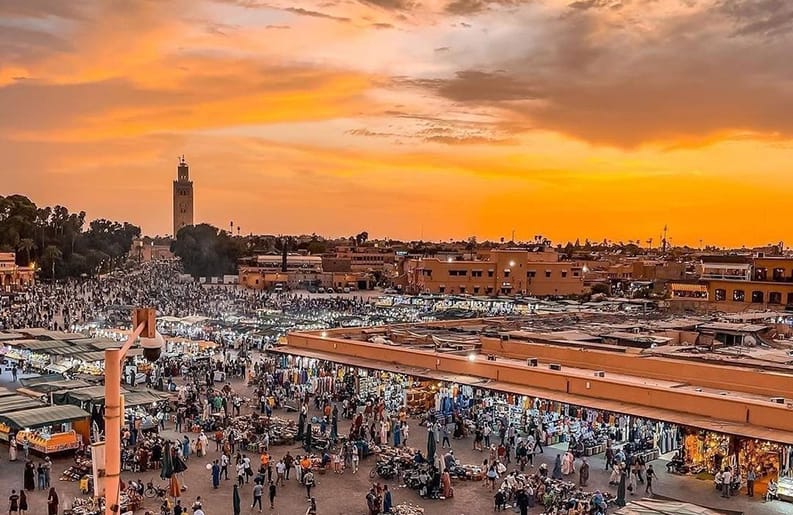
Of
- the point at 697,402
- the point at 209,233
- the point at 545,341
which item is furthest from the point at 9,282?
the point at 697,402

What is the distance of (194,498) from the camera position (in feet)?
57.2

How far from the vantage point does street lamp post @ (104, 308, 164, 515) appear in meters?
5.50

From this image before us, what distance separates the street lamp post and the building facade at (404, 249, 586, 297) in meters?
73.4

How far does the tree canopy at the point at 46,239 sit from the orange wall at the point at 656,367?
87200 mm

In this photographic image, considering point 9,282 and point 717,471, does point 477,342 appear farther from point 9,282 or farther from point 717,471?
point 9,282

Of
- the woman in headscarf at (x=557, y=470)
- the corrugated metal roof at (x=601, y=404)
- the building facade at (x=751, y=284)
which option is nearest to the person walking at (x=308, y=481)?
the corrugated metal roof at (x=601, y=404)

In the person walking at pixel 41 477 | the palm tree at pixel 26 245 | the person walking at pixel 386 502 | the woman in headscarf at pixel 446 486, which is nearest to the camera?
the person walking at pixel 386 502

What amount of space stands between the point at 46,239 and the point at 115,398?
4298 inches

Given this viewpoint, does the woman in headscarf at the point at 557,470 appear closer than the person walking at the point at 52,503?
No

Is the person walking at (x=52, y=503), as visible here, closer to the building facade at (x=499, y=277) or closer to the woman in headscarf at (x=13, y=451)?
the woman in headscarf at (x=13, y=451)

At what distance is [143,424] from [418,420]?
817cm

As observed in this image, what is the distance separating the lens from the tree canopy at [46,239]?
98750 millimetres

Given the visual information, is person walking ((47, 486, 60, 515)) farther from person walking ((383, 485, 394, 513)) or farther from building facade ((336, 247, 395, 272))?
building facade ((336, 247, 395, 272))

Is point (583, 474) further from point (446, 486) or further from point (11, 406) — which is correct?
point (11, 406)
